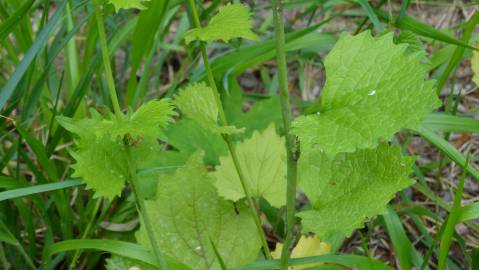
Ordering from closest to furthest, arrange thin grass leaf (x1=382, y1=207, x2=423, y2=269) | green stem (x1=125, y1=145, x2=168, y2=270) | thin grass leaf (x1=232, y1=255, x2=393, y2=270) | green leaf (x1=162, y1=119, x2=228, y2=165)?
1. green stem (x1=125, y1=145, x2=168, y2=270)
2. thin grass leaf (x1=232, y1=255, x2=393, y2=270)
3. thin grass leaf (x1=382, y1=207, x2=423, y2=269)
4. green leaf (x1=162, y1=119, x2=228, y2=165)

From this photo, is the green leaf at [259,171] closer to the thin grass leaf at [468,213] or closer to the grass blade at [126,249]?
the grass blade at [126,249]

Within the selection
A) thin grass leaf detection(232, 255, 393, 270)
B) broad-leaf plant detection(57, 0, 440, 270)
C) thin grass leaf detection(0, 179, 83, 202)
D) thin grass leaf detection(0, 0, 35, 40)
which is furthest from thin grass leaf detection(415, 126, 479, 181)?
thin grass leaf detection(0, 0, 35, 40)

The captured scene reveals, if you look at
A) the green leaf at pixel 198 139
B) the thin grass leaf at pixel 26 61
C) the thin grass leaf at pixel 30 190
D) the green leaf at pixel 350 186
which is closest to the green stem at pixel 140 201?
the thin grass leaf at pixel 30 190

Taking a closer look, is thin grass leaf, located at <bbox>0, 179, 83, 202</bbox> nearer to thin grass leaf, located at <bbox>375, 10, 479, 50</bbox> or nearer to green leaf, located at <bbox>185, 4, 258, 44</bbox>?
green leaf, located at <bbox>185, 4, 258, 44</bbox>

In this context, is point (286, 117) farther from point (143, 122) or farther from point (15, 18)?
point (15, 18)

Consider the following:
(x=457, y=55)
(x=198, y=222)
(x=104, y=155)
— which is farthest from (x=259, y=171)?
(x=457, y=55)

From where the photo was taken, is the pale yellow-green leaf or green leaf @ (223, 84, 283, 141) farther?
green leaf @ (223, 84, 283, 141)
